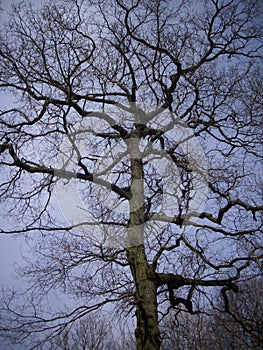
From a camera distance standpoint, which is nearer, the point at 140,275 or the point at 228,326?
the point at 140,275

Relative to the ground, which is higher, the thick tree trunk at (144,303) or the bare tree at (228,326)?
the bare tree at (228,326)

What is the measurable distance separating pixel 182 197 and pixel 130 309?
1945mm

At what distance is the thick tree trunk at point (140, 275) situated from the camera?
4.56 meters

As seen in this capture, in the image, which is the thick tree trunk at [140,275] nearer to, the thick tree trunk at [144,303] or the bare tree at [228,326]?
the thick tree trunk at [144,303]

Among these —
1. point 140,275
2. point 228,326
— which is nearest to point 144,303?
point 140,275

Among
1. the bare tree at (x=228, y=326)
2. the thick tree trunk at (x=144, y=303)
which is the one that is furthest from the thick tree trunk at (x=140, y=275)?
the bare tree at (x=228, y=326)

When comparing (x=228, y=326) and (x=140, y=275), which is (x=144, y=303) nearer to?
(x=140, y=275)

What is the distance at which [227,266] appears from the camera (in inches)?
207

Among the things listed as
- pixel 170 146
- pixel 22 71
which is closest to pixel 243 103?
pixel 170 146

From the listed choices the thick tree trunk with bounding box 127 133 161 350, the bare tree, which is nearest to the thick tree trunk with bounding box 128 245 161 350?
the thick tree trunk with bounding box 127 133 161 350

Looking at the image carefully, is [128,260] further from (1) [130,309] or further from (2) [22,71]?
(2) [22,71]

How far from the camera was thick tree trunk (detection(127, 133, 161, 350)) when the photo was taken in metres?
4.56

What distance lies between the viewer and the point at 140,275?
16.6 ft

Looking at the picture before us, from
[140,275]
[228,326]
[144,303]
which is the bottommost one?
[144,303]
